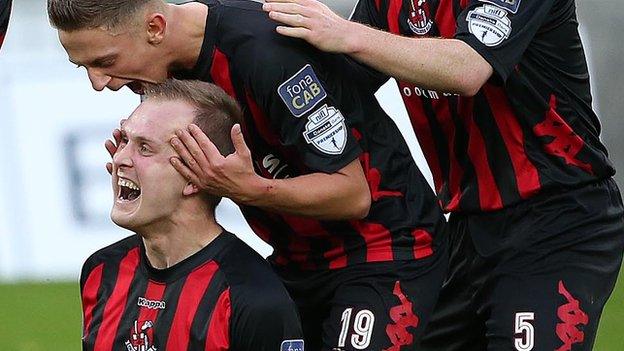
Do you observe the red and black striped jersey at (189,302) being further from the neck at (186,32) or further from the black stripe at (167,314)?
the neck at (186,32)

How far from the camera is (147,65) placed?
4.45m

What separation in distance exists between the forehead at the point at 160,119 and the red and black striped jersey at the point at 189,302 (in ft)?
1.11

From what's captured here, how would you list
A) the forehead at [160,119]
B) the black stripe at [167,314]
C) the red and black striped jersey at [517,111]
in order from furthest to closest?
the red and black striped jersey at [517,111] → the forehead at [160,119] → the black stripe at [167,314]

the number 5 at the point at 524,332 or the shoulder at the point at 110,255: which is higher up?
the shoulder at the point at 110,255

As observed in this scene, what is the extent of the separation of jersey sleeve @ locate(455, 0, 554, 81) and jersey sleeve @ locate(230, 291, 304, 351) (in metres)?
1.00

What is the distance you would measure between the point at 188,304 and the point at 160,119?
537 mm

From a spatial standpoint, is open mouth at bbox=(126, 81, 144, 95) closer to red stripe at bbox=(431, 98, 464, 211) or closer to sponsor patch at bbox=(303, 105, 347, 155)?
sponsor patch at bbox=(303, 105, 347, 155)

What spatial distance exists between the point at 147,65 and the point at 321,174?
60 centimetres

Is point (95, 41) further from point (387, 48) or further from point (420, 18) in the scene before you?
point (420, 18)

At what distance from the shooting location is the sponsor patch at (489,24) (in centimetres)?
459

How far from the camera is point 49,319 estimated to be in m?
9.12

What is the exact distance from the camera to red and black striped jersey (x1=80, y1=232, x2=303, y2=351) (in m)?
4.15

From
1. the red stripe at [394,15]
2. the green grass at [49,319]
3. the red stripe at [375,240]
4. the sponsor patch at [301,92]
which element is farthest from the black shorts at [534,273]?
the green grass at [49,319]

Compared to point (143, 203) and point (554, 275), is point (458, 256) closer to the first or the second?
point (554, 275)
